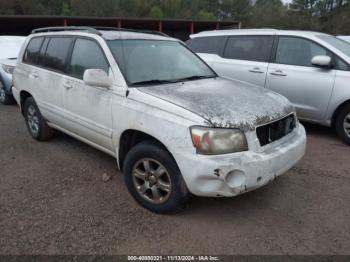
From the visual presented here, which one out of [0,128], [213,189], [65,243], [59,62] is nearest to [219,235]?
[213,189]

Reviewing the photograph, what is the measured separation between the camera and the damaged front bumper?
8.99 feet

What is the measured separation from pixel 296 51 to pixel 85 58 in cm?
358

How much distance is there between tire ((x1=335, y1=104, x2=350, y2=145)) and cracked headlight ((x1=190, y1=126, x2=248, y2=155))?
3.15 meters

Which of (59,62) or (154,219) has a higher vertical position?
(59,62)

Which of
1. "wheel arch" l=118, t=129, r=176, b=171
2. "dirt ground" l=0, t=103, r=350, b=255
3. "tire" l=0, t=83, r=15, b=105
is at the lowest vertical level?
"tire" l=0, t=83, r=15, b=105

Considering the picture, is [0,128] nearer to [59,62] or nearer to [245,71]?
[59,62]

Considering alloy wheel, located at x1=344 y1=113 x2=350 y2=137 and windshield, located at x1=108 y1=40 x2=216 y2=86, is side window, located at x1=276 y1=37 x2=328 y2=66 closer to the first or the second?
alloy wheel, located at x1=344 y1=113 x2=350 y2=137

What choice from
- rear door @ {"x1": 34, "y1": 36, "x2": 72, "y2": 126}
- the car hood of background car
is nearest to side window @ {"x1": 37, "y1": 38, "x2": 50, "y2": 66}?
rear door @ {"x1": 34, "y1": 36, "x2": 72, "y2": 126}

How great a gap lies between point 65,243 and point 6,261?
0.45 m

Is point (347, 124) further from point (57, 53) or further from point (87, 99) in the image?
point (57, 53)

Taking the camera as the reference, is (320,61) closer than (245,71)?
Yes

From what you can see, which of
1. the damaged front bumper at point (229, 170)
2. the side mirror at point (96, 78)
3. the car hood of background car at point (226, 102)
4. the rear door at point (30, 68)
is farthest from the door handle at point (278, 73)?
the rear door at point (30, 68)

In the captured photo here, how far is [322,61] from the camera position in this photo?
202 inches

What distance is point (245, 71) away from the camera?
616 centimetres
